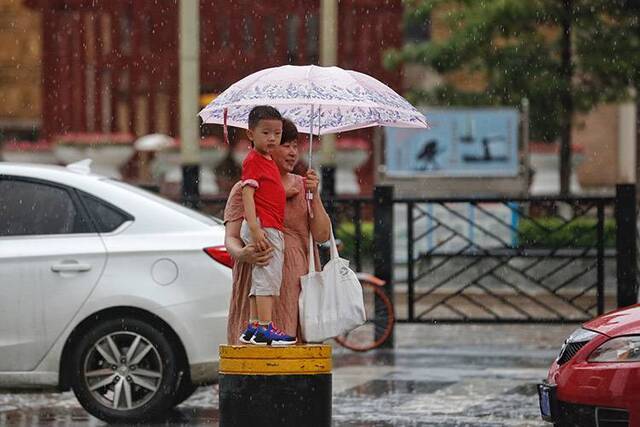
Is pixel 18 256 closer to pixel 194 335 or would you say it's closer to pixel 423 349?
pixel 194 335

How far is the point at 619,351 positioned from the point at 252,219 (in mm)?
1845

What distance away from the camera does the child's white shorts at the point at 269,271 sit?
834cm

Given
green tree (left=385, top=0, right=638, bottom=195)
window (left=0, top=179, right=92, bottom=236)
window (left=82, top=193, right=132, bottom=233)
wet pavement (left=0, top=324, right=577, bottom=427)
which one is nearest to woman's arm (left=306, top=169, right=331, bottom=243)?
wet pavement (left=0, top=324, right=577, bottom=427)

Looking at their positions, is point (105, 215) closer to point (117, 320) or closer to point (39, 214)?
point (39, 214)

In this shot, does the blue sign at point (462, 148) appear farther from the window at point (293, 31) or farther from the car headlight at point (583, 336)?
the car headlight at point (583, 336)

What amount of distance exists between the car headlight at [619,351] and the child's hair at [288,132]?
1.77 metres

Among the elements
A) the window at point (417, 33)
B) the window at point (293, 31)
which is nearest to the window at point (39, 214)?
the window at point (293, 31)

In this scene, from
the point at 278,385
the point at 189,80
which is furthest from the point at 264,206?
the point at 189,80

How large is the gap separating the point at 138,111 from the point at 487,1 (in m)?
11.9

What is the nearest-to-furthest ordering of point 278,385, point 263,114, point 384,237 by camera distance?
point 278,385, point 263,114, point 384,237

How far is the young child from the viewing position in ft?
27.2

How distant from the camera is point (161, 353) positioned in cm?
1031

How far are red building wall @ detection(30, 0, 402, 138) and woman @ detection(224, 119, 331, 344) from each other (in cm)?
2570

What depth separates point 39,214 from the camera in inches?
422
